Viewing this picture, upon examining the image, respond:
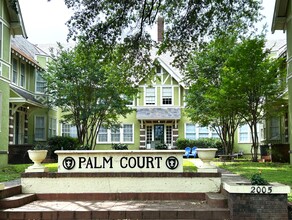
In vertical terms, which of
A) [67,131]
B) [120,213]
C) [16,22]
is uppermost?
[16,22]

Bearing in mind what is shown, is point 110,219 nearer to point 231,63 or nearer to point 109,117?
point 231,63

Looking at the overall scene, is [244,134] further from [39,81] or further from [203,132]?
[39,81]

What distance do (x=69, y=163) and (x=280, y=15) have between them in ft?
52.2


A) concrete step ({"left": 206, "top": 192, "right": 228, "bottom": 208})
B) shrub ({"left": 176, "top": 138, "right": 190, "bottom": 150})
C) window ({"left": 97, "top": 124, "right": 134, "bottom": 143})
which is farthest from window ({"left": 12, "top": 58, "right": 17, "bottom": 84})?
concrete step ({"left": 206, "top": 192, "right": 228, "bottom": 208})

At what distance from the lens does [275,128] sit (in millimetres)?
26406

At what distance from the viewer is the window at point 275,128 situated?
84.5ft

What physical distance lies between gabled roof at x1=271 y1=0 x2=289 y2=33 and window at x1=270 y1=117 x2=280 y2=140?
22.4ft

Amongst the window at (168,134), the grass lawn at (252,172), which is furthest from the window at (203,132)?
the grass lawn at (252,172)

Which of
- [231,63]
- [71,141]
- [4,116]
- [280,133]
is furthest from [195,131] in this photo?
[4,116]

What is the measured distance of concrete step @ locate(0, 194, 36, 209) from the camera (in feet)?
26.4

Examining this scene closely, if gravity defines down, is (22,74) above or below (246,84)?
above

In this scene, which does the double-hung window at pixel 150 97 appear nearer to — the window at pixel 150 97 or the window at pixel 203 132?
the window at pixel 150 97

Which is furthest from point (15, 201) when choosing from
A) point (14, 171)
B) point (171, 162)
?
point (14, 171)

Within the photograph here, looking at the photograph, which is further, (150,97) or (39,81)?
(150,97)
